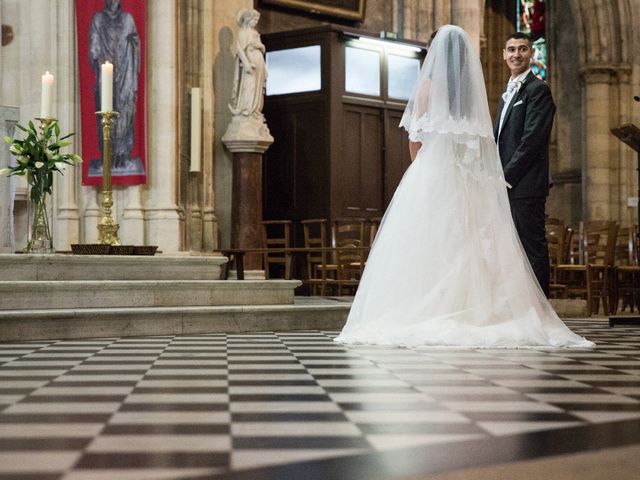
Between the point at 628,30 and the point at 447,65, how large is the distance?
1648 centimetres

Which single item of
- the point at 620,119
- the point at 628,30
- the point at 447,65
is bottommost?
the point at 447,65

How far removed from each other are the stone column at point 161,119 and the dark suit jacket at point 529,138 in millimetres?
5925

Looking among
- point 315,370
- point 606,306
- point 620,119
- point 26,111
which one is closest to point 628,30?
point 620,119

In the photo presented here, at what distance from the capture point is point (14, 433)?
3.14 metres

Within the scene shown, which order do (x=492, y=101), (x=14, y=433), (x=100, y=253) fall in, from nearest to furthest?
(x=14, y=433) → (x=100, y=253) → (x=492, y=101)

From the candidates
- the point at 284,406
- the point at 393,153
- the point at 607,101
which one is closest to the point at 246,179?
the point at 393,153

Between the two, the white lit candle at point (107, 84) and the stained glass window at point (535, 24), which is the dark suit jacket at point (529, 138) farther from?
the stained glass window at point (535, 24)

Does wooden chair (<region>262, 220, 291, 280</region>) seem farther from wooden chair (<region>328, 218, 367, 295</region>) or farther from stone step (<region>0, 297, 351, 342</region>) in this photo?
stone step (<region>0, 297, 351, 342</region>)

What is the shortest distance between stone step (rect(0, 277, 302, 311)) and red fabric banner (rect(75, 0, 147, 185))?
4079mm

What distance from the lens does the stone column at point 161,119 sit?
12477 millimetres

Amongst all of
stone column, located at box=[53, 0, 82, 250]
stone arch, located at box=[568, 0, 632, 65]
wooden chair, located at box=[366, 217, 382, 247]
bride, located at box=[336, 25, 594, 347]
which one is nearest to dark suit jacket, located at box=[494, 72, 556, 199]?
bride, located at box=[336, 25, 594, 347]

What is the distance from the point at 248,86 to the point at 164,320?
244 inches

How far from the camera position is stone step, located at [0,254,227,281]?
8.13 meters

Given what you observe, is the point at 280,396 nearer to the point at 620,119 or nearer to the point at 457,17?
the point at 457,17
